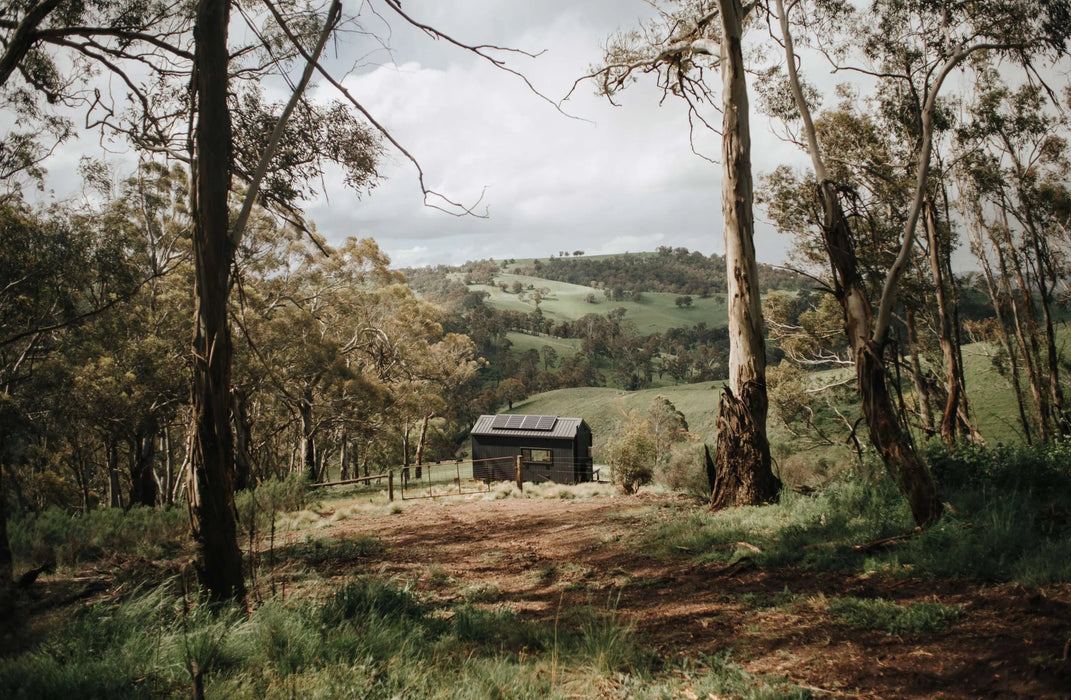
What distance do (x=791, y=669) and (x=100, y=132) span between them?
805 cm

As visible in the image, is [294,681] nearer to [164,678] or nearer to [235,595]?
[164,678]

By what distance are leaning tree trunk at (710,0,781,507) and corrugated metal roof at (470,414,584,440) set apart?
75.7 feet

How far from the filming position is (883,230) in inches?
582

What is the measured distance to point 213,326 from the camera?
13.5 ft

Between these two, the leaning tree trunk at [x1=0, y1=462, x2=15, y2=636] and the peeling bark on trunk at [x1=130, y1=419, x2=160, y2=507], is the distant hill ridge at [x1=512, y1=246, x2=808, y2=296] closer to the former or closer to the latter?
the peeling bark on trunk at [x1=130, y1=419, x2=160, y2=507]

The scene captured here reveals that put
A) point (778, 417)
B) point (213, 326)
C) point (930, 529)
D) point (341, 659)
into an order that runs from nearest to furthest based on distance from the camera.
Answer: point (341, 659) → point (213, 326) → point (930, 529) → point (778, 417)

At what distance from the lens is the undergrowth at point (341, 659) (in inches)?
99.4

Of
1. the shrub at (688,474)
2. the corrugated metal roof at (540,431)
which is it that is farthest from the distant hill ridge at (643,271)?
the shrub at (688,474)

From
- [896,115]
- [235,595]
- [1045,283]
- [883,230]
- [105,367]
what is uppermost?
[896,115]

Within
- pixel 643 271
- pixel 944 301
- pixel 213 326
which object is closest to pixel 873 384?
pixel 213 326

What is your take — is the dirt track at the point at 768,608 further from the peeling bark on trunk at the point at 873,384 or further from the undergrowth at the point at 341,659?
the peeling bark on trunk at the point at 873,384

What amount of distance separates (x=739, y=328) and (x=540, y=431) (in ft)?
79.4

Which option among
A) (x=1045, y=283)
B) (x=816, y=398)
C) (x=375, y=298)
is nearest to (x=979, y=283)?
(x=1045, y=283)

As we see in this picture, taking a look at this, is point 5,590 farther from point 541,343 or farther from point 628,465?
point 541,343
